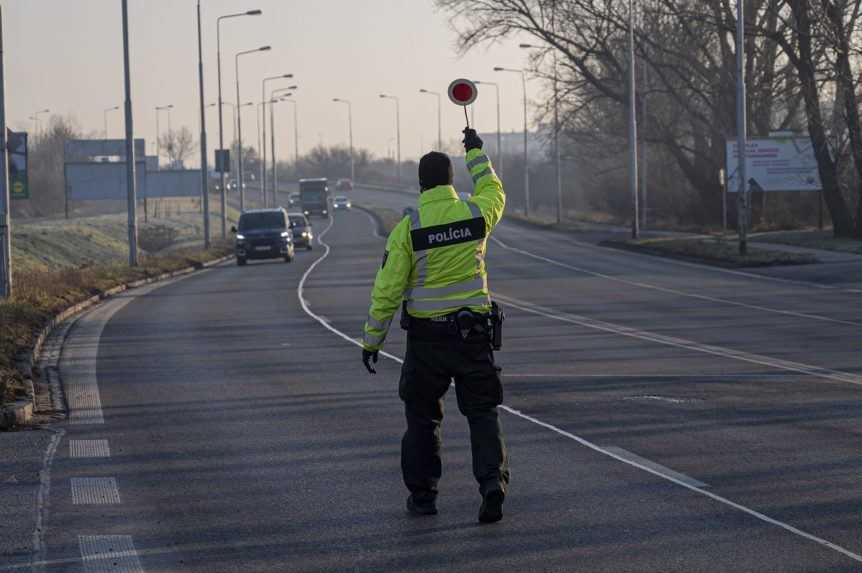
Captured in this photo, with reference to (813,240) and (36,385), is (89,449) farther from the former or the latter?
(813,240)

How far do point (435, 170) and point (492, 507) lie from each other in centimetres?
184

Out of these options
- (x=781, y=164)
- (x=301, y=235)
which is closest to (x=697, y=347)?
(x=781, y=164)

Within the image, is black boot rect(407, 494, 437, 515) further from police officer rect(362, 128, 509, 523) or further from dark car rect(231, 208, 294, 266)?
dark car rect(231, 208, 294, 266)

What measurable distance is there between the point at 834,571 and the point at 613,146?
6144 centimetres

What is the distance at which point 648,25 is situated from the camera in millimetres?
53906

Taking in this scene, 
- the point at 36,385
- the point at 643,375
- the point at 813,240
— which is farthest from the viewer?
the point at 813,240

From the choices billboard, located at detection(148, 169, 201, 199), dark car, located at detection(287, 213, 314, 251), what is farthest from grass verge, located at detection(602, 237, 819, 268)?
billboard, located at detection(148, 169, 201, 199)

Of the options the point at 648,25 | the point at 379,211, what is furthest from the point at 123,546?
the point at 379,211

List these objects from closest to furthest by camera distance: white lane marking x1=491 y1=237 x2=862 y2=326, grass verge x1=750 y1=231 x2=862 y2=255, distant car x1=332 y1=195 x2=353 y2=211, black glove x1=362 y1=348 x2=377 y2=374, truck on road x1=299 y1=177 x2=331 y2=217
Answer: black glove x1=362 y1=348 x2=377 y2=374
white lane marking x1=491 y1=237 x2=862 y2=326
grass verge x1=750 y1=231 x2=862 y2=255
truck on road x1=299 y1=177 x2=331 y2=217
distant car x1=332 y1=195 x2=353 y2=211

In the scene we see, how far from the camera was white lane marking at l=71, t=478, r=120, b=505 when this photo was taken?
331 inches

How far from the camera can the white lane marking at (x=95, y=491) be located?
8.41m

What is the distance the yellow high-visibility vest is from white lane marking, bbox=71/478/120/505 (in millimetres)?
1931

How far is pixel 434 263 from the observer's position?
7723 millimetres

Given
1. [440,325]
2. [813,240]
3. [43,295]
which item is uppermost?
[440,325]
